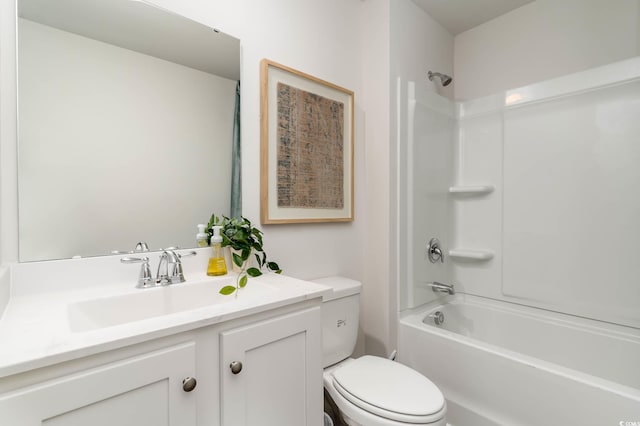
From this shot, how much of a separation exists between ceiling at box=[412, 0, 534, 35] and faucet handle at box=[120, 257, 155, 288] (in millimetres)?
2107

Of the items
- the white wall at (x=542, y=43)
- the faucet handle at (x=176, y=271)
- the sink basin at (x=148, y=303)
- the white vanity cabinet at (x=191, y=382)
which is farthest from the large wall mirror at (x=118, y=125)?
the white wall at (x=542, y=43)

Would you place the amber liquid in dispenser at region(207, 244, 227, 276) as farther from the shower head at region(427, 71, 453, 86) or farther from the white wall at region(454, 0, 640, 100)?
A: the white wall at region(454, 0, 640, 100)

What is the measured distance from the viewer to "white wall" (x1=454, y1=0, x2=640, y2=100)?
166 cm

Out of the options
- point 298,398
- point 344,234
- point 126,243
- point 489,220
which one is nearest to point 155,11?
point 126,243

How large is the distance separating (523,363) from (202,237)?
1453 millimetres

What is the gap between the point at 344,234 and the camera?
177 cm

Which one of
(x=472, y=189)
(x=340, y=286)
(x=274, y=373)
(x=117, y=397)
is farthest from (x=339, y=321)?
(x=472, y=189)

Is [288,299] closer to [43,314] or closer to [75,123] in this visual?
[43,314]

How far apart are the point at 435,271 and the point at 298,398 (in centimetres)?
136

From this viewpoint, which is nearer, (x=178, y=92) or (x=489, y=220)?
(x=178, y=92)

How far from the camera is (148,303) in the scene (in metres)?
0.97

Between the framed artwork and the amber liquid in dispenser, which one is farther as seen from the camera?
the framed artwork

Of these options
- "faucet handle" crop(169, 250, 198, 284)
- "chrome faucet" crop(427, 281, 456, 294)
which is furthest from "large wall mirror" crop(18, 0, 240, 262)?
"chrome faucet" crop(427, 281, 456, 294)

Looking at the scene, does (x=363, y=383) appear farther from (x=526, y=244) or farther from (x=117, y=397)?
(x=526, y=244)
